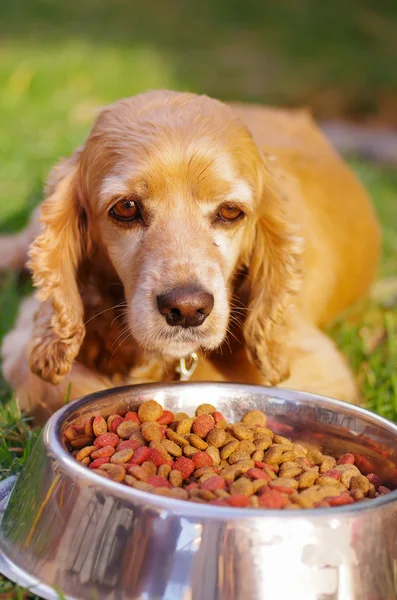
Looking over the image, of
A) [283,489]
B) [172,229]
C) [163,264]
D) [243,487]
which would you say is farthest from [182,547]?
[172,229]

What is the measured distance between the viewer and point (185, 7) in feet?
53.8

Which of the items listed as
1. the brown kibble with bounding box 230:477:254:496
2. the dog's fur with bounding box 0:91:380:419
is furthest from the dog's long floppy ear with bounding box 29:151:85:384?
the brown kibble with bounding box 230:477:254:496

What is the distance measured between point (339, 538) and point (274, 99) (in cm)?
986

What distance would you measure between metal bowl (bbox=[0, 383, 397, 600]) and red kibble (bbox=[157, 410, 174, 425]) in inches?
17.3

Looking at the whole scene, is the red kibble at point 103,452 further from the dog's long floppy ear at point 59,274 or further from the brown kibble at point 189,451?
the dog's long floppy ear at point 59,274

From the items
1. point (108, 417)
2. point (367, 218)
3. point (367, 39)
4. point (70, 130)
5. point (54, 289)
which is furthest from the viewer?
point (367, 39)

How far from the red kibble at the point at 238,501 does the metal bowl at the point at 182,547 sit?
0.12 meters

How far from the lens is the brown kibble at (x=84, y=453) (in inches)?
91.7

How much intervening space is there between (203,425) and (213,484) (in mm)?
374

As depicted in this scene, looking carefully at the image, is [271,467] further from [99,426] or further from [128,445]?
[99,426]

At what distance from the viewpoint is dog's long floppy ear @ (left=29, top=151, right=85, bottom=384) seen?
2.96 metres

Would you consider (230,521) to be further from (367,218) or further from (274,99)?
(274,99)

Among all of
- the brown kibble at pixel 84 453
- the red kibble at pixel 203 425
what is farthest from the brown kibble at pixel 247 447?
the brown kibble at pixel 84 453

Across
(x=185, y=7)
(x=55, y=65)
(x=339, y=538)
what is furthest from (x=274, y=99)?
(x=339, y=538)
